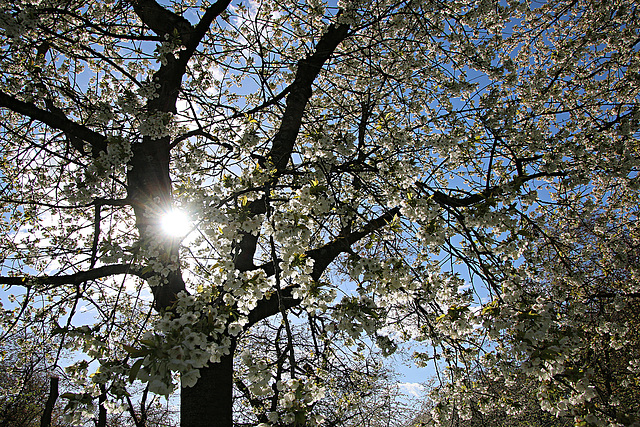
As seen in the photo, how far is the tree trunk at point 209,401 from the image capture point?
3367 mm

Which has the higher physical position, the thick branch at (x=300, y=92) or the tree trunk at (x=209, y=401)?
the thick branch at (x=300, y=92)

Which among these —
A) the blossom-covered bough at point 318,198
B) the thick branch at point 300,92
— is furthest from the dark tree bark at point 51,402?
the thick branch at point 300,92

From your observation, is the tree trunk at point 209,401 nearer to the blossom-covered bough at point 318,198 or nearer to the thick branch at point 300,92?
the blossom-covered bough at point 318,198

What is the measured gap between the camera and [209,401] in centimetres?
343

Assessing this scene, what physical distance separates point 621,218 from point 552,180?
3.07 m

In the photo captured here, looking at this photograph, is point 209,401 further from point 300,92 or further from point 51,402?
point 300,92

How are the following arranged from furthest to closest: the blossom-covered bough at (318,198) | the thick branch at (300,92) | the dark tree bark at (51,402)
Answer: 1. the dark tree bark at (51,402)
2. the thick branch at (300,92)
3. the blossom-covered bough at (318,198)

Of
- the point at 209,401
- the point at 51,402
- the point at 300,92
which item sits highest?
the point at 300,92

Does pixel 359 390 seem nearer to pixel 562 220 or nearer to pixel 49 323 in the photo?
pixel 562 220

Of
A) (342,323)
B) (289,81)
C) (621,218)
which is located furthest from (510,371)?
(621,218)

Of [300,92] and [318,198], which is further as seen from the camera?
[300,92]

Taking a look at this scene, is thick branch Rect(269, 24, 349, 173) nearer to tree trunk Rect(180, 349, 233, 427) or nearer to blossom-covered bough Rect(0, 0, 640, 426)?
blossom-covered bough Rect(0, 0, 640, 426)

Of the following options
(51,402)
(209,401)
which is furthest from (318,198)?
(51,402)

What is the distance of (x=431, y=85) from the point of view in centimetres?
Result: 500
